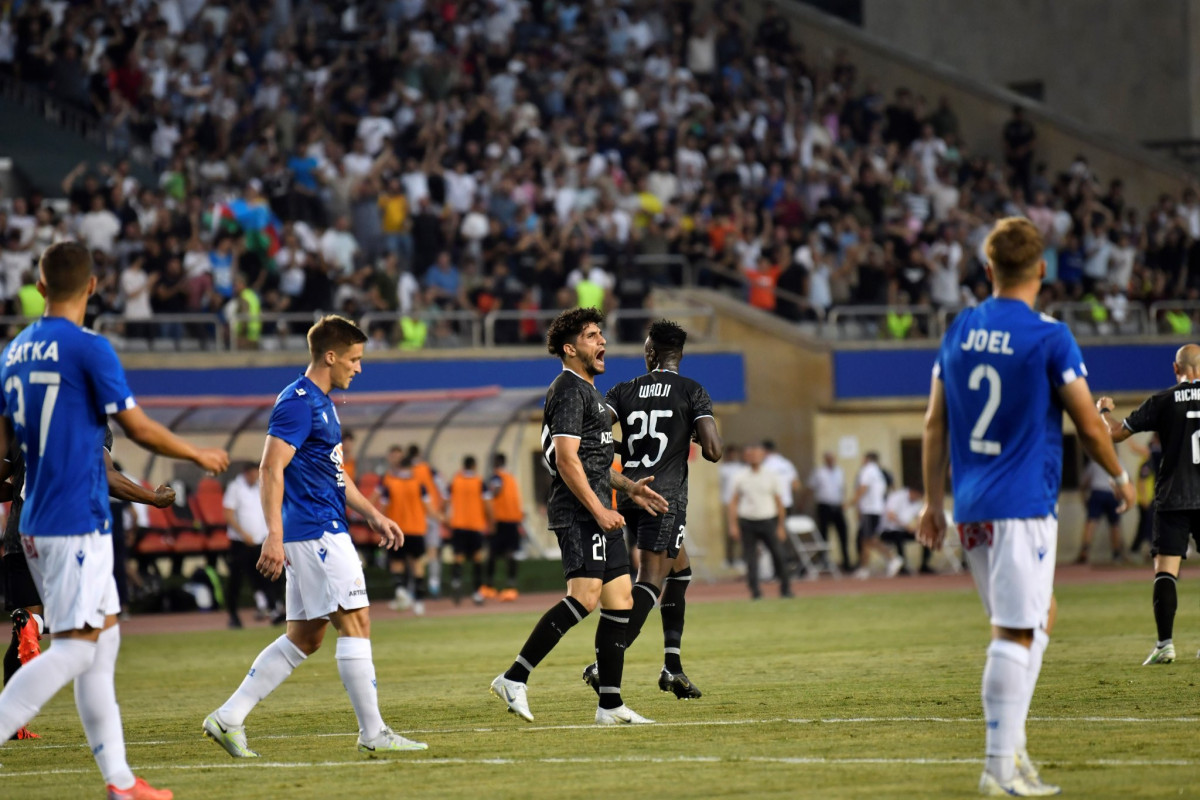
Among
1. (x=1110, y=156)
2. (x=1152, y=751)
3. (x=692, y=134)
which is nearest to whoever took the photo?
(x=1152, y=751)

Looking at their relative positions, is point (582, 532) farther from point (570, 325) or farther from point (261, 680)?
point (261, 680)

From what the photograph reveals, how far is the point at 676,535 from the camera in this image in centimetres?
1172

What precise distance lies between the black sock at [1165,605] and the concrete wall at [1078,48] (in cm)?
2910

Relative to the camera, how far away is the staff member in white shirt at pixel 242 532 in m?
22.3

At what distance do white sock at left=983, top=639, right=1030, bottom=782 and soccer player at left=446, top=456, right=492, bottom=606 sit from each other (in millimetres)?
18728

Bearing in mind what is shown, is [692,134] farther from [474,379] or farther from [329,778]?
[329,778]

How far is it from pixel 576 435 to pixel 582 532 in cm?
60

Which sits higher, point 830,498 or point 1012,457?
point 1012,457

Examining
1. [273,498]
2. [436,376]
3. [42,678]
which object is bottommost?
[42,678]

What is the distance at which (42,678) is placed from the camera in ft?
23.9

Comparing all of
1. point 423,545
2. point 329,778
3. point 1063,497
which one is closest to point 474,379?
point 423,545

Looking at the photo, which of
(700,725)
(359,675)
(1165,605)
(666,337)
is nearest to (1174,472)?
(1165,605)

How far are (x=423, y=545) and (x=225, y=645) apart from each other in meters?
6.25

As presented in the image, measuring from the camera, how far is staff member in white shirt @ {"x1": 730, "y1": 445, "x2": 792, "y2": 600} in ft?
76.3
